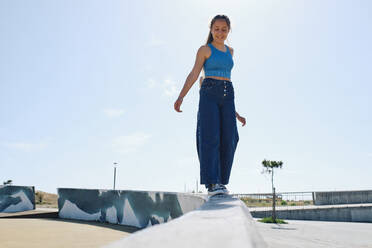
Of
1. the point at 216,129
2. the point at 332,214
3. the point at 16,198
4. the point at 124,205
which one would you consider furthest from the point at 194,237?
the point at 332,214

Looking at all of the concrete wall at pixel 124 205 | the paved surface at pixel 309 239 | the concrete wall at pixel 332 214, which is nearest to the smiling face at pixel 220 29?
the concrete wall at pixel 124 205

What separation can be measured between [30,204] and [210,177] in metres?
9.55

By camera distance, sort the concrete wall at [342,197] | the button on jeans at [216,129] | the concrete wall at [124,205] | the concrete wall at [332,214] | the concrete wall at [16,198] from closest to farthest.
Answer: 1. the button on jeans at [216,129]
2. the concrete wall at [124,205]
3. the concrete wall at [16,198]
4. the concrete wall at [332,214]
5. the concrete wall at [342,197]

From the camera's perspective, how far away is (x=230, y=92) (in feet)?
9.55

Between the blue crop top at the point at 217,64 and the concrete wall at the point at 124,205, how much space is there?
1.39 metres

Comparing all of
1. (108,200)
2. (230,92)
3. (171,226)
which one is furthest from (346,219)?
(171,226)

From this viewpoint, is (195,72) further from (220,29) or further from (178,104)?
(220,29)

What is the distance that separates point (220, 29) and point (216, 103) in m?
Result: 0.79

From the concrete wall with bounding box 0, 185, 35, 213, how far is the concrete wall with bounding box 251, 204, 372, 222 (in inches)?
530

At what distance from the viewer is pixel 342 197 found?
25.4 m

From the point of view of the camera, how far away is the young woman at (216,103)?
2703 mm

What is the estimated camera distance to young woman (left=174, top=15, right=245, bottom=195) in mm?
2703

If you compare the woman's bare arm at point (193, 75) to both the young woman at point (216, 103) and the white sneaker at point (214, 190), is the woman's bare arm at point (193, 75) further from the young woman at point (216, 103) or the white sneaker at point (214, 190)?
the white sneaker at point (214, 190)

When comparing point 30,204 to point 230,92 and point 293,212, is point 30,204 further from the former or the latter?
point 293,212
